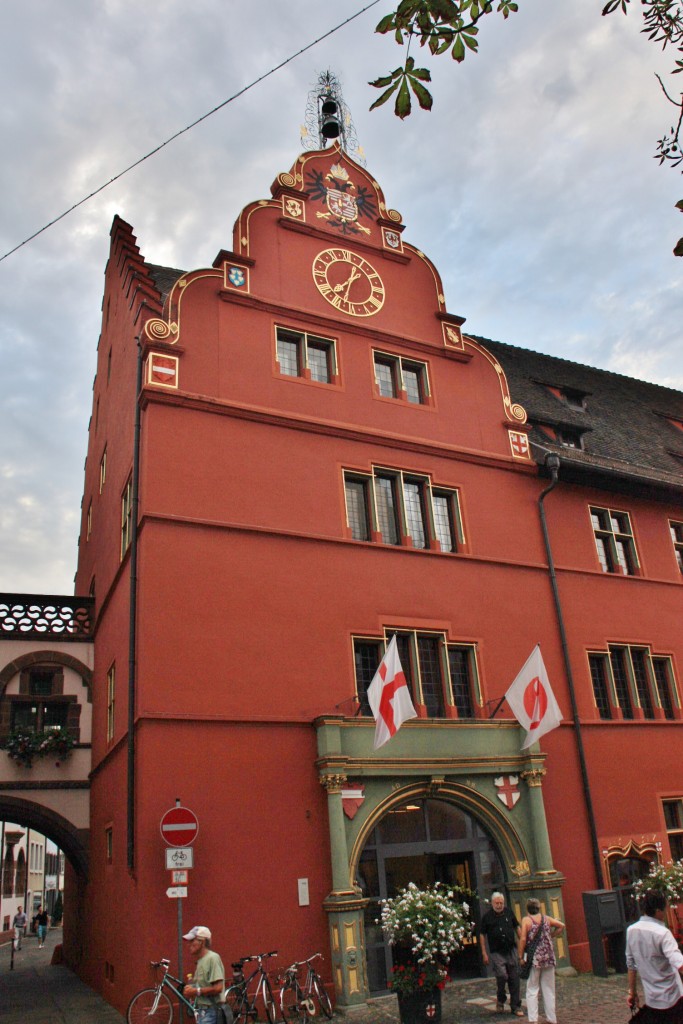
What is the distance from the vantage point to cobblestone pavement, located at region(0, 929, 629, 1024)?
1225cm

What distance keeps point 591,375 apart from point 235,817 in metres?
21.3

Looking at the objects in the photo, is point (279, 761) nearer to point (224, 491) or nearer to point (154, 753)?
point (154, 753)

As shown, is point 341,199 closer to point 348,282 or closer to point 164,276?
point 348,282

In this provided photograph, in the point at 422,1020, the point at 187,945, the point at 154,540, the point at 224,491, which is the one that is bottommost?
the point at 422,1020

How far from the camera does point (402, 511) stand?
18.0 metres

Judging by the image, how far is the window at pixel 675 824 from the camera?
61.0ft

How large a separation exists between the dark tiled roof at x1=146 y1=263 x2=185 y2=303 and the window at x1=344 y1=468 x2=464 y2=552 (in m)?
7.29

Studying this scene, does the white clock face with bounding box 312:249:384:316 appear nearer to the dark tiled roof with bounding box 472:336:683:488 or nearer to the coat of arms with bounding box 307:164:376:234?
the coat of arms with bounding box 307:164:376:234

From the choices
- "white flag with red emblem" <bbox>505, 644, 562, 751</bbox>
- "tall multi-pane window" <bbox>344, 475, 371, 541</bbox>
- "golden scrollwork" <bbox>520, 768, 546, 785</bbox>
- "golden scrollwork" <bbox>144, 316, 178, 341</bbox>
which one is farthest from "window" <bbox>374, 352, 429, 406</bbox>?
"golden scrollwork" <bbox>520, 768, 546, 785</bbox>

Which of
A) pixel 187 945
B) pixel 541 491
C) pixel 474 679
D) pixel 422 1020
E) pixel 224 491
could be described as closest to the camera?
pixel 422 1020

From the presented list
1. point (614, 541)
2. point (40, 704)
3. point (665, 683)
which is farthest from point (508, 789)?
point (40, 704)

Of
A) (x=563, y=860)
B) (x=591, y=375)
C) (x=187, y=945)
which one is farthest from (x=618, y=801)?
(x=591, y=375)

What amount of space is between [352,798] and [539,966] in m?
4.08

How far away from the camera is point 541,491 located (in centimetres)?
2023
